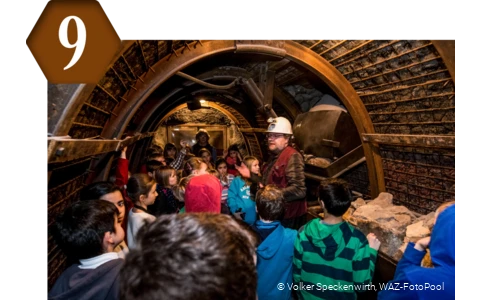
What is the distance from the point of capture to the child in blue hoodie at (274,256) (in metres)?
2.40

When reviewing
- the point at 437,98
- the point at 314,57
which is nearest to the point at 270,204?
the point at 437,98

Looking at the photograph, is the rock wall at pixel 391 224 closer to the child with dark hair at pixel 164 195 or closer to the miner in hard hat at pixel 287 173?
the miner in hard hat at pixel 287 173

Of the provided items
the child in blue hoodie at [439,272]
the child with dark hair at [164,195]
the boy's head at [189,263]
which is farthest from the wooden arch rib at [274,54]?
the boy's head at [189,263]

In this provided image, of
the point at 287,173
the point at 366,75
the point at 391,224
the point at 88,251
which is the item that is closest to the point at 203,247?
the point at 88,251

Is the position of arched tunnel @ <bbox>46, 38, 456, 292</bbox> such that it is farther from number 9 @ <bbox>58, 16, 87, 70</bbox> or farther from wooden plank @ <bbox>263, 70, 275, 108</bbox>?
wooden plank @ <bbox>263, 70, 275, 108</bbox>

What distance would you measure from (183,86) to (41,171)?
5.46 meters

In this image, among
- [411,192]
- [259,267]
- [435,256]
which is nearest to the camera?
[435,256]

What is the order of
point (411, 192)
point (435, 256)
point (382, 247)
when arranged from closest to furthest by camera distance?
point (435, 256)
point (382, 247)
point (411, 192)

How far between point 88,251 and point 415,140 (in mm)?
3855

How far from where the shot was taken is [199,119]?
54.9ft

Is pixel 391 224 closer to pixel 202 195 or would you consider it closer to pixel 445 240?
pixel 445 240

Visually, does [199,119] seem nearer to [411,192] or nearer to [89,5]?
[411,192]

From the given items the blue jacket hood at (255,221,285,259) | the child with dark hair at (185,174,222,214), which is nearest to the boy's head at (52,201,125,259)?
the blue jacket hood at (255,221,285,259)

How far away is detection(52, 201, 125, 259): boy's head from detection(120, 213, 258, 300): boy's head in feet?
3.18
